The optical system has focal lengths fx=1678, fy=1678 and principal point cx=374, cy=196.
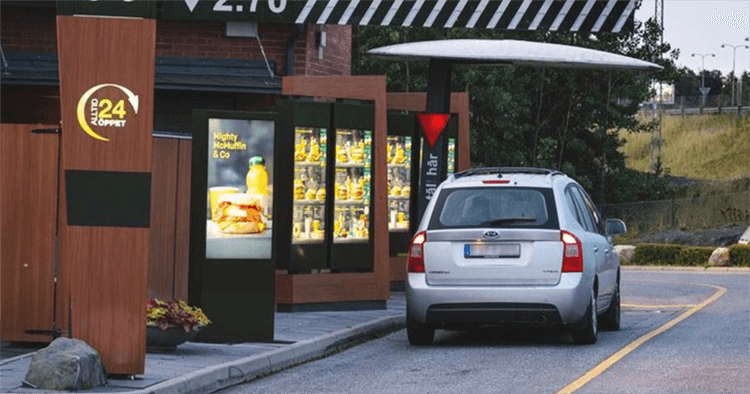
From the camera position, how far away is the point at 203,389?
1289 centimetres

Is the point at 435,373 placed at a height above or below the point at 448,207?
below

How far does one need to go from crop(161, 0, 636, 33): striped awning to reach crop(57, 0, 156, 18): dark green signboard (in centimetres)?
687

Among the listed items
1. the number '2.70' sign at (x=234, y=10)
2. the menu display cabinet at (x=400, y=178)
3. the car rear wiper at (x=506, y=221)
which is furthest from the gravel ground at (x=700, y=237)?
the car rear wiper at (x=506, y=221)

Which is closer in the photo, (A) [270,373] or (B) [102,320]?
(B) [102,320]

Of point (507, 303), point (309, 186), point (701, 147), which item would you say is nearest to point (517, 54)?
point (309, 186)

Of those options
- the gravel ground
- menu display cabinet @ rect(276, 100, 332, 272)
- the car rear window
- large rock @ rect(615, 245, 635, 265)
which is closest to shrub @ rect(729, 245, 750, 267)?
large rock @ rect(615, 245, 635, 265)

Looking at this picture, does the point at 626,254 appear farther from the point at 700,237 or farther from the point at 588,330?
the point at 588,330

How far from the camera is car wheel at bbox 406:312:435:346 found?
1678cm

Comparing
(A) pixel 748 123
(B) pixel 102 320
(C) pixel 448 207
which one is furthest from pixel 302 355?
(A) pixel 748 123

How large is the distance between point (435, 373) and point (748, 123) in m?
86.7

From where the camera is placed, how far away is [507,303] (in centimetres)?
1623

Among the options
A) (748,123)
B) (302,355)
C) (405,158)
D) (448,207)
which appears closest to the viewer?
(302,355)

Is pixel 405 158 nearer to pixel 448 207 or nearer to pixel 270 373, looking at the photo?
pixel 448 207

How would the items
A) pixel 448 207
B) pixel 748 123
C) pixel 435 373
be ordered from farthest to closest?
pixel 748 123, pixel 448 207, pixel 435 373
